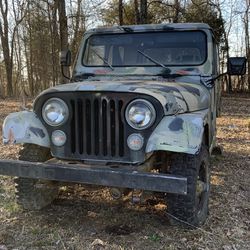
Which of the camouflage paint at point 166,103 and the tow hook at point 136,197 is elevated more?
the camouflage paint at point 166,103

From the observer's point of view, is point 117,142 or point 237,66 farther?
point 237,66

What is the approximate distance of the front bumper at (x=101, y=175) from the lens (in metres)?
3.36

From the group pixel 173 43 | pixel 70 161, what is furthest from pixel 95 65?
pixel 70 161

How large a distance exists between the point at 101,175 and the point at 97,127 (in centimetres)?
42

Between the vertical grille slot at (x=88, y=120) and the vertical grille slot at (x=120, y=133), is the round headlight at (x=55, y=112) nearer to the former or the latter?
the vertical grille slot at (x=88, y=120)

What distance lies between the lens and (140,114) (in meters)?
3.54

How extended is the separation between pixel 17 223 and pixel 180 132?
1.93 metres

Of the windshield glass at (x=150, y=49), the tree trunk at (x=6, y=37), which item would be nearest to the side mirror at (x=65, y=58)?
the windshield glass at (x=150, y=49)

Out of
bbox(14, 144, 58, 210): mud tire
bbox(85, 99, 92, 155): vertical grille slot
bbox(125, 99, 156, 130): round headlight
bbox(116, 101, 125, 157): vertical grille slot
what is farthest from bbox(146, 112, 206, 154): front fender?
bbox(14, 144, 58, 210): mud tire

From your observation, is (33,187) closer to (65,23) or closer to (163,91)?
(163,91)

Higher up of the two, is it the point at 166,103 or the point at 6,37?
the point at 6,37

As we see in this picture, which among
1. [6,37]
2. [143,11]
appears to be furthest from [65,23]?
[6,37]

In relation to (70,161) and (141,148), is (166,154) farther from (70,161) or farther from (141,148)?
(70,161)

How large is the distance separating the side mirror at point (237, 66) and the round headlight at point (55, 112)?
2.12 m
